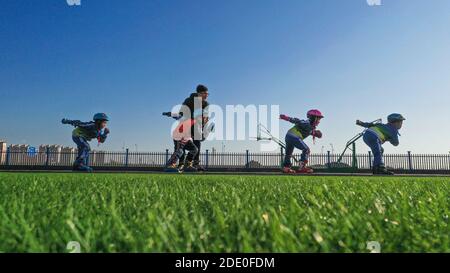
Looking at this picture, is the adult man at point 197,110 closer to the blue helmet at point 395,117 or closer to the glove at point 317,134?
the glove at point 317,134

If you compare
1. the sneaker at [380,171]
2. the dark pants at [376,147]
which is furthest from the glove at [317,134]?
the sneaker at [380,171]

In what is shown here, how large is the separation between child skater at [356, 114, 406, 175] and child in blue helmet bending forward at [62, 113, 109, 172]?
832cm

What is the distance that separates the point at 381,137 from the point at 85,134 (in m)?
9.31

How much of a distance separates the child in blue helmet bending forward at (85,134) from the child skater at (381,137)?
27.3 feet

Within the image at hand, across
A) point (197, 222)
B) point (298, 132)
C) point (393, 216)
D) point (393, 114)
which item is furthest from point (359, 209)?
point (393, 114)

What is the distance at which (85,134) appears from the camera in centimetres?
1030

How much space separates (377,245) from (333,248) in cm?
14

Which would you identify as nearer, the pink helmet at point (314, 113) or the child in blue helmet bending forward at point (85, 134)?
the child in blue helmet bending forward at point (85, 134)

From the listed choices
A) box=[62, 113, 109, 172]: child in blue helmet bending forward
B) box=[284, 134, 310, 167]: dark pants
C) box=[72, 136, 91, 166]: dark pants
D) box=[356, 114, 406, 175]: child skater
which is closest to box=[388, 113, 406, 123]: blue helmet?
box=[356, 114, 406, 175]: child skater

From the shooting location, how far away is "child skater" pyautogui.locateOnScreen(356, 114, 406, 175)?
9812mm

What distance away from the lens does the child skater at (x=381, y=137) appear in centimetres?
981

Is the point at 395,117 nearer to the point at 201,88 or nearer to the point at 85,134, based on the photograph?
the point at 201,88

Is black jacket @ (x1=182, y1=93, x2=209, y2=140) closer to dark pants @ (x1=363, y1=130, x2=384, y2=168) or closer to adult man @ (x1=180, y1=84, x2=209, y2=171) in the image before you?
adult man @ (x1=180, y1=84, x2=209, y2=171)
